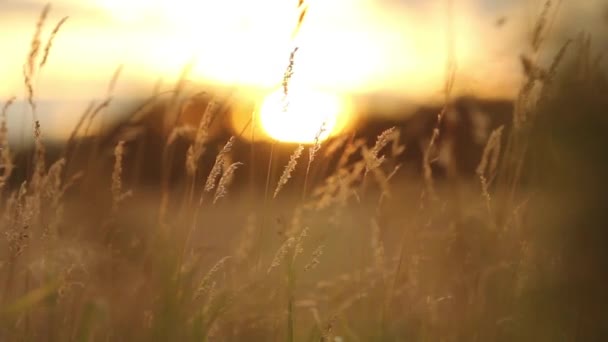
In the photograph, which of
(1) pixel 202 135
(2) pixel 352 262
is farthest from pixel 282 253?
(2) pixel 352 262

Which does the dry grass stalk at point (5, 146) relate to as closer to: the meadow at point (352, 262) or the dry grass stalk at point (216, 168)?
the meadow at point (352, 262)

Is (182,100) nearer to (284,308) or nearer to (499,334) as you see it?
(284,308)

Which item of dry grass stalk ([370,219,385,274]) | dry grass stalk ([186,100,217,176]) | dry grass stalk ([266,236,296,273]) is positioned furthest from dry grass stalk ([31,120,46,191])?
dry grass stalk ([370,219,385,274])

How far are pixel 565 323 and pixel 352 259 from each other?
1.28 m

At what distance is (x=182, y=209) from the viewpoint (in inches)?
114

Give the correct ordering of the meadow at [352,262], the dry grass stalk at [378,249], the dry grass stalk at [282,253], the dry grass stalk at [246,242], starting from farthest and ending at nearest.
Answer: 1. the dry grass stalk at [246,242]
2. the dry grass stalk at [378,249]
3. the meadow at [352,262]
4. the dry grass stalk at [282,253]

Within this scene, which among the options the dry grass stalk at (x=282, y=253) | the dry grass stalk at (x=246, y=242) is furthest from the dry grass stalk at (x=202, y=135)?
the dry grass stalk at (x=246, y=242)

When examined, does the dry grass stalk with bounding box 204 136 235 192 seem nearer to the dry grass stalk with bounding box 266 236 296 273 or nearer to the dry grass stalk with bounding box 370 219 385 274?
the dry grass stalk with bounding box 266 236 296 273

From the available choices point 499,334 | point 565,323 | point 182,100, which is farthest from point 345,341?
point 182,100

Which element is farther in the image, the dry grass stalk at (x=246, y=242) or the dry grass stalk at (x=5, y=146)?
the dry grass stalk at (x=246, y=242)

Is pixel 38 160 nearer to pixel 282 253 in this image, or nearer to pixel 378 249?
pixel 282 253

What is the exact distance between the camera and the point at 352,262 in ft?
12.3

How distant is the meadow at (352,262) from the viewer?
2.39 metres

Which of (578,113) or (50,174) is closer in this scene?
(50,174)
